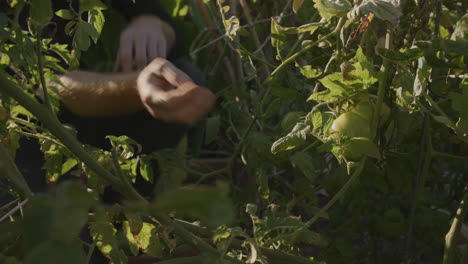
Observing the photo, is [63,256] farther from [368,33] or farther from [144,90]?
[368,33]

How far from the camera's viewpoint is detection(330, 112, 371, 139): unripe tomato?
0.73 meters

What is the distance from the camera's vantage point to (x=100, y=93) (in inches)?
31.7

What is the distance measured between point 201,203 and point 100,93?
0.61 metres

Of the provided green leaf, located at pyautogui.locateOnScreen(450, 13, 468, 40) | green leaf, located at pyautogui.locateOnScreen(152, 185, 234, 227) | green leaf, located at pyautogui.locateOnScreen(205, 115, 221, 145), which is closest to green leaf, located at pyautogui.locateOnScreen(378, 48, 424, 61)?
green leaf, located at pyautogui.locateOnScreen(450, 13, 468, 40)

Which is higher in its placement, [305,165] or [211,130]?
[305,165]

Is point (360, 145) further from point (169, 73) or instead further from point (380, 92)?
point (169, 73)

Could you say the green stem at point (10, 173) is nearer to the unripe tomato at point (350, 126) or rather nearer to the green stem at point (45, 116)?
the green stem at point (45, 116)

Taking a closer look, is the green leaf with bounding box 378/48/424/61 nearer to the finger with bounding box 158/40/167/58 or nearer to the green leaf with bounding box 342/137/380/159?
the green leaf with bounding box 342/137/380/159

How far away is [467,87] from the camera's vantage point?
73 centimetres

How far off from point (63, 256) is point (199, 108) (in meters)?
0.35

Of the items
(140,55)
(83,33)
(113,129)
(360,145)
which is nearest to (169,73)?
(83,33)

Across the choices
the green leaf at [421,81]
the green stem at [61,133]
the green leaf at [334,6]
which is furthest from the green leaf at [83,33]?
the green leaf at [421,81]

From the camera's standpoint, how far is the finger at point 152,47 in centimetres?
101

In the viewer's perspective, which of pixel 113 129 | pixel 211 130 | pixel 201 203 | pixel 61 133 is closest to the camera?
pixel 201 203
